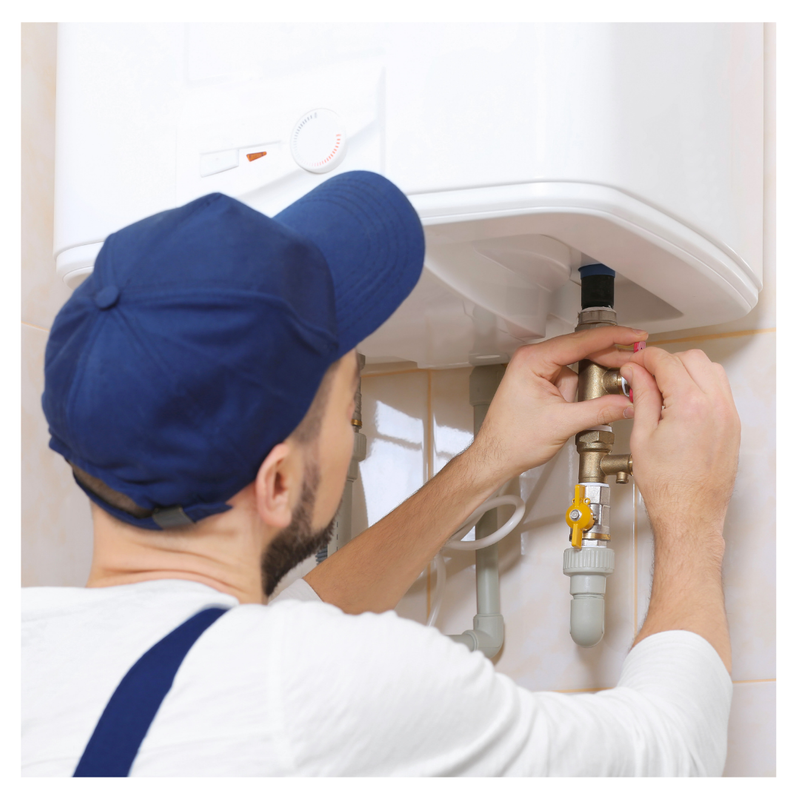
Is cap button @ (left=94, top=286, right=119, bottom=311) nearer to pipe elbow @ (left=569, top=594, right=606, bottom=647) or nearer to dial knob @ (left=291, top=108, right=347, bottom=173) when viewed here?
dial knob @ (left=291, top=108, right=347, bottom=173)

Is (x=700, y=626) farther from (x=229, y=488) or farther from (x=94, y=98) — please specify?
(x=94, y=98)

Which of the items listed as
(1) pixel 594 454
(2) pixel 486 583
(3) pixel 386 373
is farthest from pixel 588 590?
(3) pixel 386 373

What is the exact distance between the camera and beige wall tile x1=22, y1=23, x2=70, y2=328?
1.08m

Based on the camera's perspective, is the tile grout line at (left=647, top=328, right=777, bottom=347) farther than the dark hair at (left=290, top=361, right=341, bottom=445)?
Yes

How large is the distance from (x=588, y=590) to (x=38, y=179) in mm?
834

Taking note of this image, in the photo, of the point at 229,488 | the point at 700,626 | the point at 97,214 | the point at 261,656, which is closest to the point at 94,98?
the point at 97,214

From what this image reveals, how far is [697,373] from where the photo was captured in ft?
2.60

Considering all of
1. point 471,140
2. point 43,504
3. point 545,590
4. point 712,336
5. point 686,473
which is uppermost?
point 471,140

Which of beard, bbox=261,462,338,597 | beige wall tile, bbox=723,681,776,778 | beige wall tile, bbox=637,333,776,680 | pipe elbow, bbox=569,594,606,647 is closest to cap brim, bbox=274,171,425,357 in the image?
beard, bbox=261,462,338,597

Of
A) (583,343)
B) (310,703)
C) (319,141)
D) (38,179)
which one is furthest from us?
(38,179)

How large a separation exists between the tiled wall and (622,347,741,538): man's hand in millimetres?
211

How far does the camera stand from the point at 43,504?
41.7 inches

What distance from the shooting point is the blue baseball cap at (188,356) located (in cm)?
58

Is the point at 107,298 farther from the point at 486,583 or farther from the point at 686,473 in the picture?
the point at 486,583
